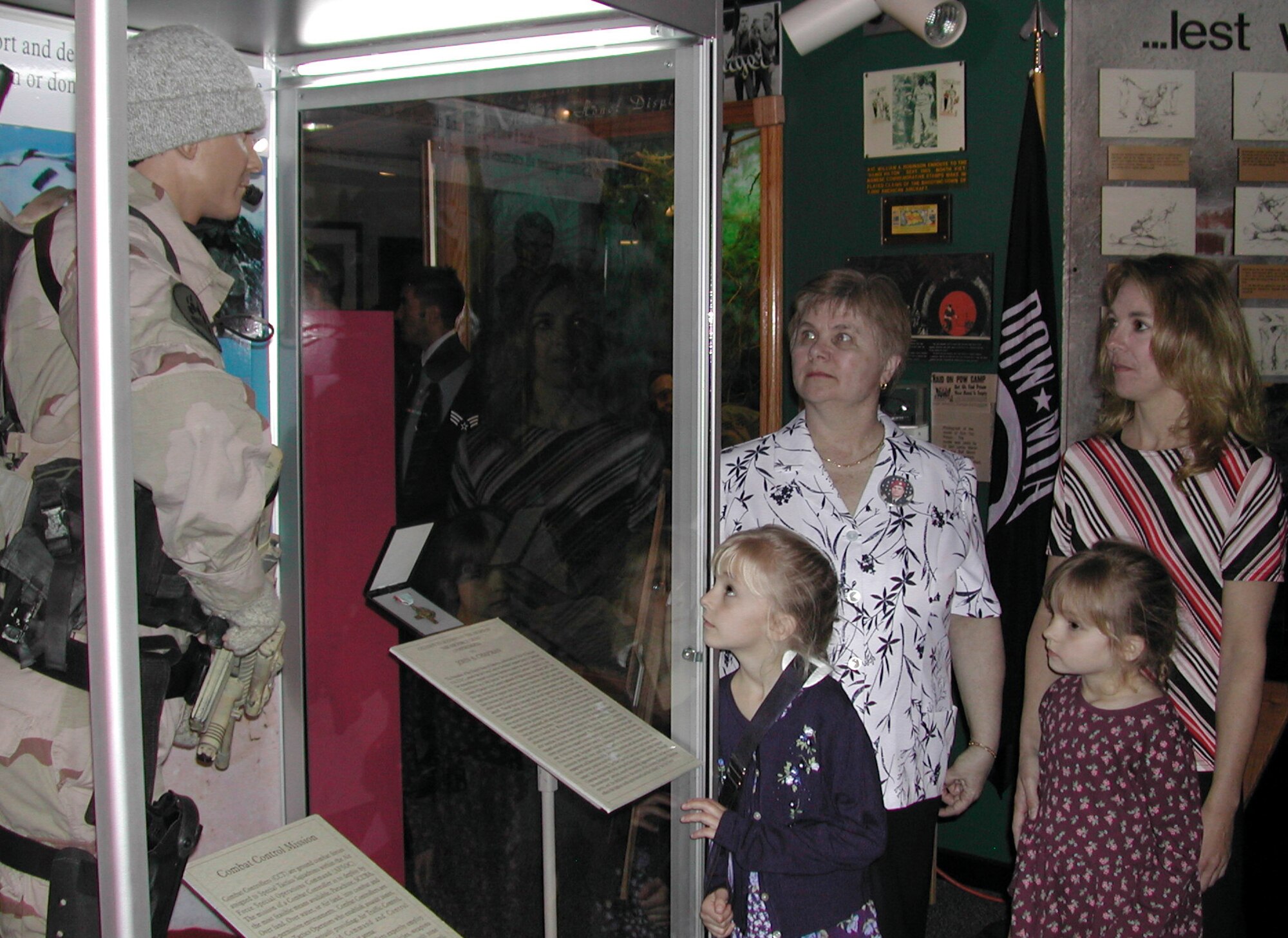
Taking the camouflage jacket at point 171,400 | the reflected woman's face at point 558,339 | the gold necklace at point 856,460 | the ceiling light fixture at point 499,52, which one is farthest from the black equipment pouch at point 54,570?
the gold necklace at point 856,460

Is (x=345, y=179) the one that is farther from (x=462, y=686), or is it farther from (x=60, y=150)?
(x=462, y=686)

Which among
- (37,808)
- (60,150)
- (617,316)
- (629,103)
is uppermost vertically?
(629,103)

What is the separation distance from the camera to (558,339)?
187 cm

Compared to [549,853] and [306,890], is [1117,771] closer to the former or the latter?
[549,853]

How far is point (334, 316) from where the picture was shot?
1854 mm

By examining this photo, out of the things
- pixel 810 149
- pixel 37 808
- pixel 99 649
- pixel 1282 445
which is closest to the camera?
pixel 99 649

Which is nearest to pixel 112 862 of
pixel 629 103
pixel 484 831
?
pixel 484 831

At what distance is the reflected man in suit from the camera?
1869 mm

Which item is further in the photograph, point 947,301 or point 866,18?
point 947,301

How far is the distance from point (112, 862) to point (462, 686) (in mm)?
581

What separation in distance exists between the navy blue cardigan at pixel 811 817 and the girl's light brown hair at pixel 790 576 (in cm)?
8

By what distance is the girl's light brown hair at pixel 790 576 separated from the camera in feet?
5.75

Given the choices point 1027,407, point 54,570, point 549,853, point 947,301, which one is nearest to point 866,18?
point 947,301

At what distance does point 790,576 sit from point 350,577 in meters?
0.77
